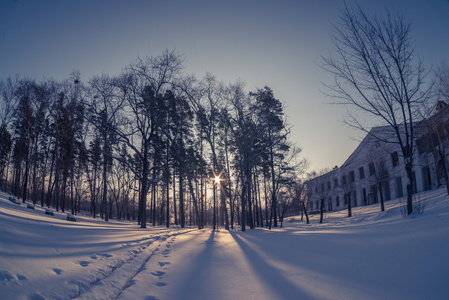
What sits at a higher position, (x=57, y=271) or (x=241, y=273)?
(x=57, y=271)

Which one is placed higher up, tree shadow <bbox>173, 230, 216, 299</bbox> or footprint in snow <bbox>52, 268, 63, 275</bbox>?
footprint in snow <bbox>52, 268, 63, 275</bbox>

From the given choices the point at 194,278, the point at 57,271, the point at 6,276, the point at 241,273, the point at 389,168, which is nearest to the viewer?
the point at 6,276

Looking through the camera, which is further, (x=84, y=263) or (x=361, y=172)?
(x=361, y=172)

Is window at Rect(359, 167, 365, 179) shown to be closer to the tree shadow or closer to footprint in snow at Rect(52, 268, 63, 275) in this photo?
the tree shadow

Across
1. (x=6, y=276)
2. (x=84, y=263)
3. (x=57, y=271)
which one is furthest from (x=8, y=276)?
(x=84, y=263)

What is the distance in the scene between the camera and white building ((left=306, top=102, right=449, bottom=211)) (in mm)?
16266

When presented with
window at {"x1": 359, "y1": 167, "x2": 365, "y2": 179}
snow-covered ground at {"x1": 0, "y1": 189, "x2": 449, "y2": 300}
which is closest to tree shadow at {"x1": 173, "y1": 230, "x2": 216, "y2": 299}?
snow-covered ground at {"x1": 0, "y1": 189, "x2": 449, "y2": 300}

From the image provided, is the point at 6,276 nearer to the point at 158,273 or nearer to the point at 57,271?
the point at 57,271

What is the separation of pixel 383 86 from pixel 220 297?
9.05 meters

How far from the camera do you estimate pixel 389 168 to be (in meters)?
30.3

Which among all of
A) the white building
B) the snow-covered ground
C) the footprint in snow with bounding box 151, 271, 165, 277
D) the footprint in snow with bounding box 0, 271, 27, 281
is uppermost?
the white building

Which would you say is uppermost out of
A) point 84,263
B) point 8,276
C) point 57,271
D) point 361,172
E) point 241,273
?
point 361,172

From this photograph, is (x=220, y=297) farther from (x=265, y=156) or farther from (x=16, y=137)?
(x=16, y=137)

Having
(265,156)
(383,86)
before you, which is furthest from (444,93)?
(265,156)
